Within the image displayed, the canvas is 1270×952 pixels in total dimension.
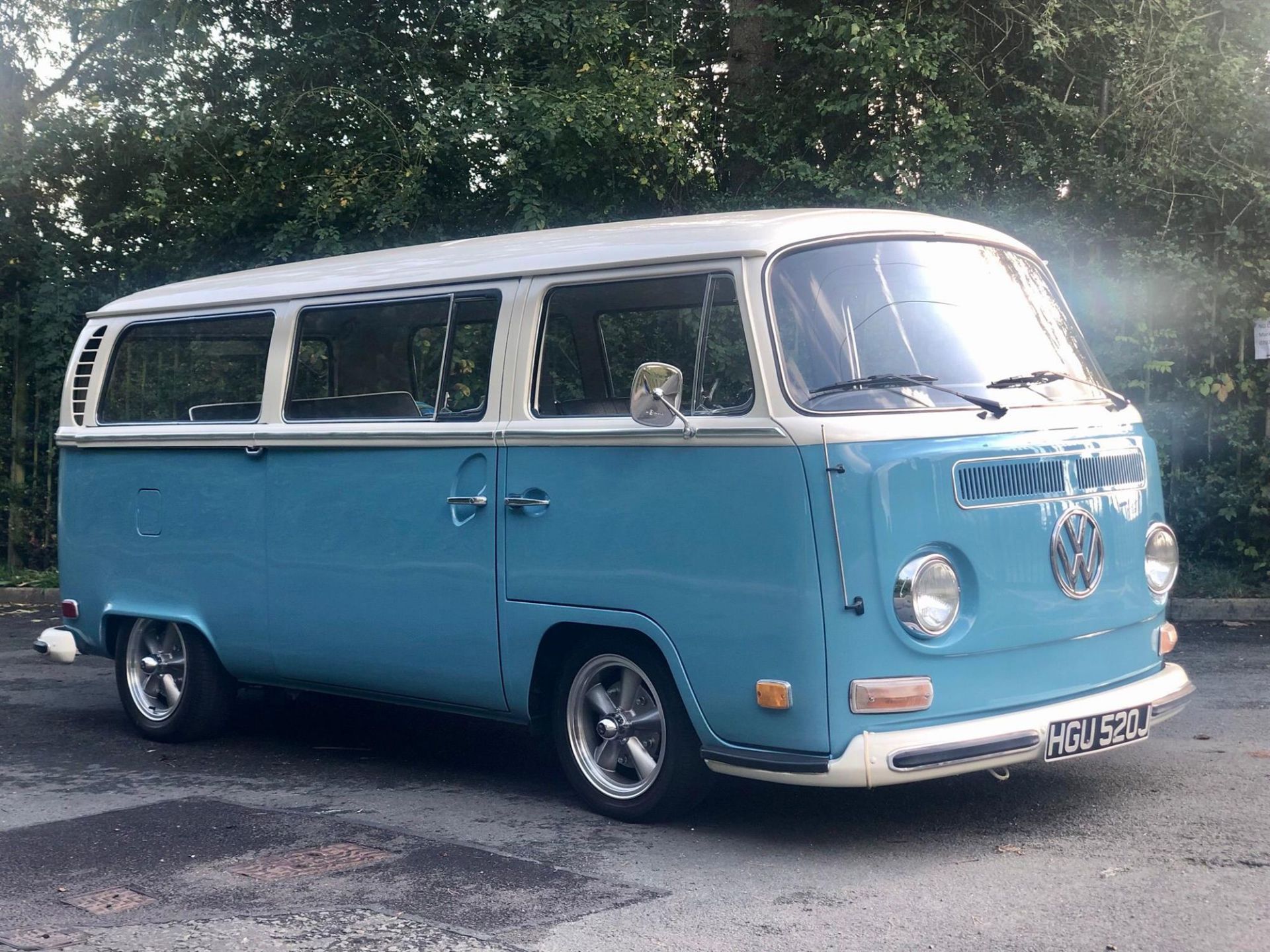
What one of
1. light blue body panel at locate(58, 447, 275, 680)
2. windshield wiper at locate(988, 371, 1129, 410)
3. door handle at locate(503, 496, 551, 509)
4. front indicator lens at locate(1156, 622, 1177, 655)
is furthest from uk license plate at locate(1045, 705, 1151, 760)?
light blue body panel at locate(58, 447, 275, 680)

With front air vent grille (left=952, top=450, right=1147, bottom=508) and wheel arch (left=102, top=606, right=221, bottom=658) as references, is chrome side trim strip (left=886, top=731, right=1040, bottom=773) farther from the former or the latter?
wheel arch (left=102, top=606, right=221, bottom=658)

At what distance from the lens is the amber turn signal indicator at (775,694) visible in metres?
5.12

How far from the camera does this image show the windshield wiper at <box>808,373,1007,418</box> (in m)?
5.27

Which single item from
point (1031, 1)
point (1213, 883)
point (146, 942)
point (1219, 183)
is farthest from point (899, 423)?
point (1031, 1)

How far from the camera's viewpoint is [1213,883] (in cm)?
475

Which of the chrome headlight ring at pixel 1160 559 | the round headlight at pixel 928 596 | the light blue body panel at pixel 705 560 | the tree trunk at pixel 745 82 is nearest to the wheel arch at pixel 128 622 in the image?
the light blue body panel at pixel 705 560

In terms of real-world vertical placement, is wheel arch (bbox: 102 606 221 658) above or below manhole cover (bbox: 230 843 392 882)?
above

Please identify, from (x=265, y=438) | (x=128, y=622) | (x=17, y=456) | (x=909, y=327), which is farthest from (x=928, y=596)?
(x=17, y=456)

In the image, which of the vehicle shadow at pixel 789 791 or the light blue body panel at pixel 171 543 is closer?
the vehicle shadow at pixel 789 791

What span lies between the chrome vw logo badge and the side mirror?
1366 mm

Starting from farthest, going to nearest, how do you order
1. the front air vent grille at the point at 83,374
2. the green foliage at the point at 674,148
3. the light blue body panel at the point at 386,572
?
the green foliage at the point at 674,148 → the front air vent grille at the point at 83,374 → the light blue body panel at the point at 386,572

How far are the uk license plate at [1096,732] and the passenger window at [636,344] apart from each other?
158cm

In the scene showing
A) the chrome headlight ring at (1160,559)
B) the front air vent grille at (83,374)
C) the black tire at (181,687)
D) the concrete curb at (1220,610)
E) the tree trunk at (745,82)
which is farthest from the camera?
the tree trunk at (745,82)

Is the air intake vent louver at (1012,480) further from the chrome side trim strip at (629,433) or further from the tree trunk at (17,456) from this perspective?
the tree trunk at (17,456)
